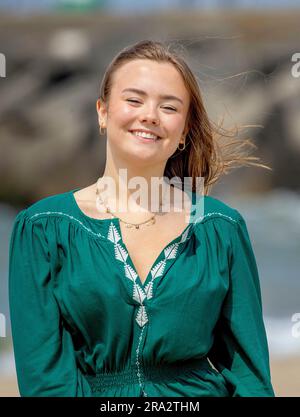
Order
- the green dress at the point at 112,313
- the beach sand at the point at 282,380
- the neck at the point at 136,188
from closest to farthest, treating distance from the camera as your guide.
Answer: the green dress at the point at 112,313
the neck at the point at 136,188
the beach sand at the point at 282,380

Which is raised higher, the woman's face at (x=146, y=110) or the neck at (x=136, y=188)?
the woman's face at (x=146, y=110)

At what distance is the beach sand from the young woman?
301cm

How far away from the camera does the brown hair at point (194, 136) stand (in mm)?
1692

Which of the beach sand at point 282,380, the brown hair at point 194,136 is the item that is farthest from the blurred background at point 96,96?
the brown hair at point 194,136

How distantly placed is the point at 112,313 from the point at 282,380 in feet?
12.1

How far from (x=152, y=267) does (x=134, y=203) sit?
0.53 feet

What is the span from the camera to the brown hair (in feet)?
5.55

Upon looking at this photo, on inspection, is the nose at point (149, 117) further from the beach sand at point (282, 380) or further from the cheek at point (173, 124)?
the beach sand at point (282, 380)

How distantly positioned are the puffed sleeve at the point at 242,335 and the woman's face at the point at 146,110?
0.25m

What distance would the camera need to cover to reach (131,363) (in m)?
1.57

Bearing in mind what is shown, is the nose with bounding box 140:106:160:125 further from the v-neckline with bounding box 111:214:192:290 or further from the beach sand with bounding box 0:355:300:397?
the beach sand with bounding box 0:355:300:397

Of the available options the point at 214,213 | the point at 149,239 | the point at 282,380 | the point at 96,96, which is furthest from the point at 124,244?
the point at 96,96
